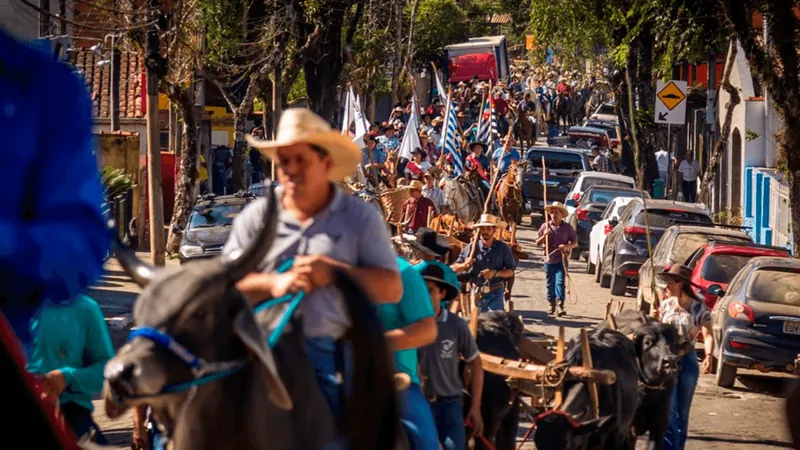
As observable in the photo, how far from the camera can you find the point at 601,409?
435 inches

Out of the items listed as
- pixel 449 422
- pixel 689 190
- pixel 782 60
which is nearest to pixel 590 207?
pixel 689 190

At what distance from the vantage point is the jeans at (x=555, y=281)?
866 inches

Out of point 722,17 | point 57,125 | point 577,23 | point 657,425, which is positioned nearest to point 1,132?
point 57,125

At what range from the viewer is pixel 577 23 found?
3512cm

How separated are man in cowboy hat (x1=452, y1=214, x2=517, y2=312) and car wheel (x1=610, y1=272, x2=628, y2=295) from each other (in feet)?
22.6

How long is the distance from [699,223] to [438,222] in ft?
16.1

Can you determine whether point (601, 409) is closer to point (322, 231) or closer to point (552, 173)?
point (322, 231)

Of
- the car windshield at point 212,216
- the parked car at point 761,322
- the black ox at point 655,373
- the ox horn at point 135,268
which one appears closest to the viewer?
the ox horn at point 135,268

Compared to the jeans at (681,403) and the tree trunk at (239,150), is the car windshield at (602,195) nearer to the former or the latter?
the tree trunk at (239,150)

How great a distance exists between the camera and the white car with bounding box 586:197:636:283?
27.7 meters

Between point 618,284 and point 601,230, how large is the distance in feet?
10.0

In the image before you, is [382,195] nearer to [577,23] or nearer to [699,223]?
[699,223]

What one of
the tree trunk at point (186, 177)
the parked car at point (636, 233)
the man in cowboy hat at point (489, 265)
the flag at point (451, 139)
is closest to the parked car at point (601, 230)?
the parked car at point (636, 233)

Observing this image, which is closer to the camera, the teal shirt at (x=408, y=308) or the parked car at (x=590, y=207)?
the teal shirt at (x=408, y=308)
